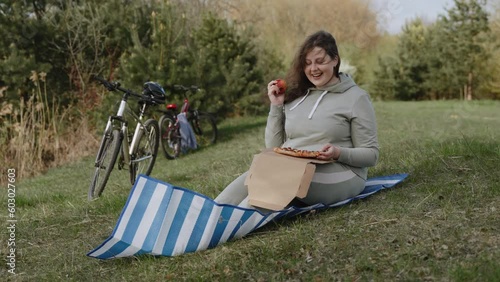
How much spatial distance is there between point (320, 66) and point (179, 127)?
20.2 ft

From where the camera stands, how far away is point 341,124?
137 inches

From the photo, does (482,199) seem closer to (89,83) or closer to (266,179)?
(266,179)

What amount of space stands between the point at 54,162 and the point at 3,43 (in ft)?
9.77

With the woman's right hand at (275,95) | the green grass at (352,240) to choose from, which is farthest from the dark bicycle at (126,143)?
the woman's right hand at (275,95)

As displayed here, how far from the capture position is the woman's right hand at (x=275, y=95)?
12.0 feet

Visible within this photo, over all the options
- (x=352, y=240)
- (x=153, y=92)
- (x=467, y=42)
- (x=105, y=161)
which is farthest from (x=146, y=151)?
(x=467, y=42)

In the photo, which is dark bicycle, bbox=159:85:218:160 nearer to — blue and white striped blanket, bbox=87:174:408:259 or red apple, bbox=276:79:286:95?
red apple, bbox=276:79:286:95

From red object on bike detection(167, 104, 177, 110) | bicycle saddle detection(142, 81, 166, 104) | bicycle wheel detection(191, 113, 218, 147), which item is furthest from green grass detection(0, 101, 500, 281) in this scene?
bicycle wheel detection(191, 113, 218, 147)

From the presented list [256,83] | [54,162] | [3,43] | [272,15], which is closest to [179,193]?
[54,162]

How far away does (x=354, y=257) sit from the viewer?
2734 millimetres

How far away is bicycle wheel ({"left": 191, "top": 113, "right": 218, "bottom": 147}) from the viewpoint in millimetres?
10414

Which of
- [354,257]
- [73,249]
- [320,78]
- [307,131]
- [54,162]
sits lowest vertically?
[54,162]

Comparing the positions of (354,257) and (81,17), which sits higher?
(81,17)

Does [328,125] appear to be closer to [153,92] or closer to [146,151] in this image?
[153,92]
